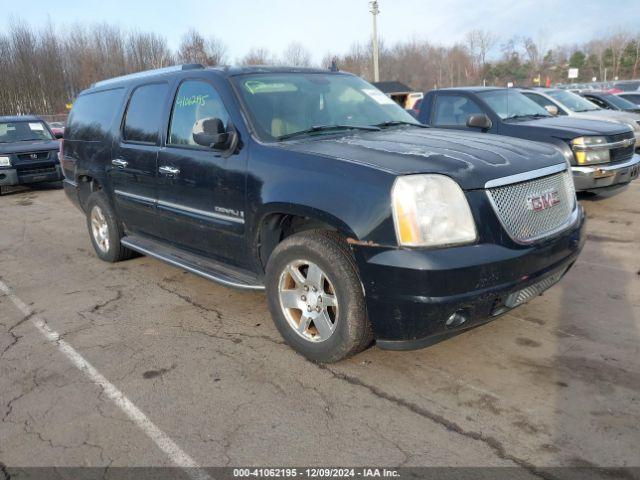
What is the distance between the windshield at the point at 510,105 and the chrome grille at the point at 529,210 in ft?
16.1

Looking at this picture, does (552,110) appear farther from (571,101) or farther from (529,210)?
(529,210)

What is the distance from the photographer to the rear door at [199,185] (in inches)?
151

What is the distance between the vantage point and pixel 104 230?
595 cm

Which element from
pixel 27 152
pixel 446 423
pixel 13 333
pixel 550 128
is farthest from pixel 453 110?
pixel 27 152

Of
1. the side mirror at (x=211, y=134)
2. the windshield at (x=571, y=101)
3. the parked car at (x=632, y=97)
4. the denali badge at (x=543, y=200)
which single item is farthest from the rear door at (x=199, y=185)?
the parked car at (x=632, y=97)

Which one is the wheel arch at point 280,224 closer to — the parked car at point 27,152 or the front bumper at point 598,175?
the front bumper at point 598,175

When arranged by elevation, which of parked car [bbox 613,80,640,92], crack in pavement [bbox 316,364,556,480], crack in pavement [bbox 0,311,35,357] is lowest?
crack in pavement [bbox 316,364,556,480]

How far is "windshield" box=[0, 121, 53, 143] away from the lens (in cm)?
1273

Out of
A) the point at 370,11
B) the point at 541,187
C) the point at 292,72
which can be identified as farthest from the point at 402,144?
the point at 370,11

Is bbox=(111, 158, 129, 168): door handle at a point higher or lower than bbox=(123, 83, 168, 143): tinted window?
lower

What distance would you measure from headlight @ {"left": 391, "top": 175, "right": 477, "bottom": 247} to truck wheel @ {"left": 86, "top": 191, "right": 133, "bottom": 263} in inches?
147

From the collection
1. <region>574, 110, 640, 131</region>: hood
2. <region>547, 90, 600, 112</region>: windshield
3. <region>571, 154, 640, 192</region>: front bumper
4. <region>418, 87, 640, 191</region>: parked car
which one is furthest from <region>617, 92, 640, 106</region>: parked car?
<region>571, 154, 640, 192</region>: front bumper

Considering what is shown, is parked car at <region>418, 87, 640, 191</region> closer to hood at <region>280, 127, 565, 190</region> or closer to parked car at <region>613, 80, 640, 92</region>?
hood at <region>280, 127, 565, 190</region>

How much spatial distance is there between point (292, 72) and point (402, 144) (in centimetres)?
144
